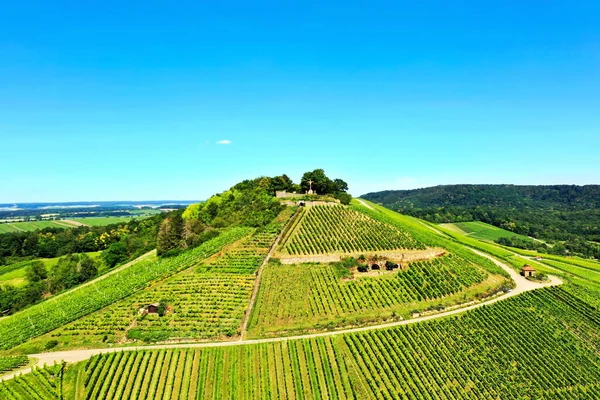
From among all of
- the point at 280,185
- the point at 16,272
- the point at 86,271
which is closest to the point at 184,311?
the point at 86,271

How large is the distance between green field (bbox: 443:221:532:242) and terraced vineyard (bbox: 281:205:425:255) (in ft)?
282

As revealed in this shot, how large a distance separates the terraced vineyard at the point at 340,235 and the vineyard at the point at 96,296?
12176mm

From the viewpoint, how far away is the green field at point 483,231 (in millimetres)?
139238

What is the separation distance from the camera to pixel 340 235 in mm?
66062

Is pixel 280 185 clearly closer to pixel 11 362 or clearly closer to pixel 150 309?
pixel 150 309

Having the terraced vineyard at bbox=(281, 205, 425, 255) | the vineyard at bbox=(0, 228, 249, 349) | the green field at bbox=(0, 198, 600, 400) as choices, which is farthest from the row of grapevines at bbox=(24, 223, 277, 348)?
the terraced vineyard at bbox=(281, 205, 425, 255)

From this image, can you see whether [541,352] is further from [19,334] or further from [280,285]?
[19,334]

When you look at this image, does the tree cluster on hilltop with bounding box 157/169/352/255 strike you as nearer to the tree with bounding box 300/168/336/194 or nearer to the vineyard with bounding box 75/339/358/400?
the tree with bounding box 300/168/336/194

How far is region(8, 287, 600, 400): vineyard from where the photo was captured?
34.5 metres

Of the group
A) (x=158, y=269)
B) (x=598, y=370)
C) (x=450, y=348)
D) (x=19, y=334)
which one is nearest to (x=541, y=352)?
(x=598, y=370)

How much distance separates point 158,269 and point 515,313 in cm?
5783

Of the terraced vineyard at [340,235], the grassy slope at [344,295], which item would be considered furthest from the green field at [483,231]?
the grassy slope at [344,295]

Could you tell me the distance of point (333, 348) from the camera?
3988 centimetres

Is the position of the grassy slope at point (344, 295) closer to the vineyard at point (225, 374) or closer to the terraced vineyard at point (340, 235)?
the vineyard at point (225, 374)
